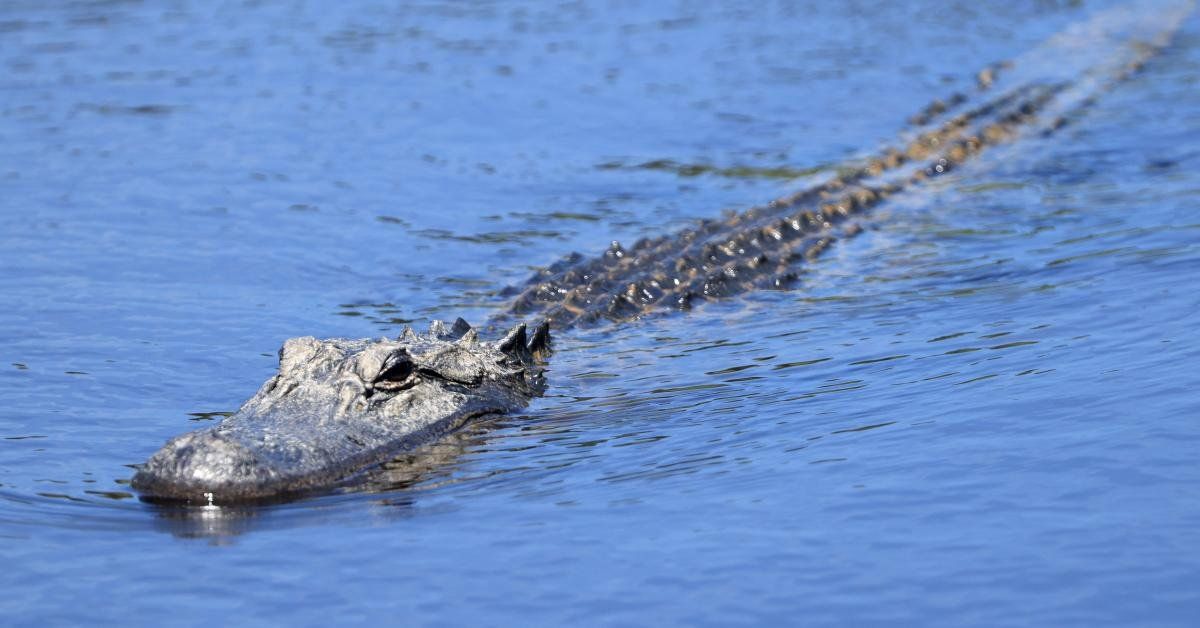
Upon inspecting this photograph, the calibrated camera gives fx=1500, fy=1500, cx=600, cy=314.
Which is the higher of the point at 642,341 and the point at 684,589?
the point at 642,341

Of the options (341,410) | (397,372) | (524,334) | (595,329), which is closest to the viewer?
(341,410)

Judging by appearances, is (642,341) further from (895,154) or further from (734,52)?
(734,52)

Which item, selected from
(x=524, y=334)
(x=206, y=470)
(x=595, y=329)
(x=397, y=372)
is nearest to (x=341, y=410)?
(x=397, y=372)

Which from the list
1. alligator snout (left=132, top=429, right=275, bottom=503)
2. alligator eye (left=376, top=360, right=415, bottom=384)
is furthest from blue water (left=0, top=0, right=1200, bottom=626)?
alligator eye (left=376, top=360, right=415, bottom=384)

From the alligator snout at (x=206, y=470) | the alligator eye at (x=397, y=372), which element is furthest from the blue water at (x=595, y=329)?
the alligator eye at (x=397, y=372)

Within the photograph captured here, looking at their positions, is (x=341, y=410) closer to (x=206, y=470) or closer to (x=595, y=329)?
(x=206, y=470)

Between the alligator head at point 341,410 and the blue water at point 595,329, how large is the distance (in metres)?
0.15

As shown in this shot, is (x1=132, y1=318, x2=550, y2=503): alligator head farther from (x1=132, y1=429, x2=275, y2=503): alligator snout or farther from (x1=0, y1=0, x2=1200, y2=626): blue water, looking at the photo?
(x1=0, y1=0, x2=1200, y2=626): blue water

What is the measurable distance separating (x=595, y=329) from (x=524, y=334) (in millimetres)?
1198

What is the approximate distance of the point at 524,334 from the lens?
8.33 meters

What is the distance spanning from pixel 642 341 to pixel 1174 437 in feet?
11.2

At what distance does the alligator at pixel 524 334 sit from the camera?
254 inches

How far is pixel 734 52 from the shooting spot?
19109 millimetres

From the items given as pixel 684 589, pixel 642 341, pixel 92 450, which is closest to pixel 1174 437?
pixel 684 589
